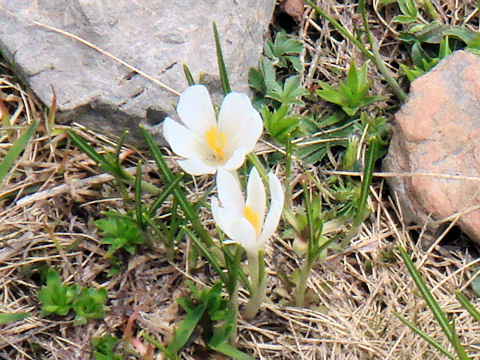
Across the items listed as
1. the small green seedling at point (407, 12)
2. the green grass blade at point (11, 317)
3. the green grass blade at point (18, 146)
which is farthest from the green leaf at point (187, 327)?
the small green seedling at point (407, 12)

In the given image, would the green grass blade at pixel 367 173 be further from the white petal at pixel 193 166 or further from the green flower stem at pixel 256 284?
the white petal at pixel 193 166

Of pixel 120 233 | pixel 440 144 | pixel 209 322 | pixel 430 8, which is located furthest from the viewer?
pixel 430 8

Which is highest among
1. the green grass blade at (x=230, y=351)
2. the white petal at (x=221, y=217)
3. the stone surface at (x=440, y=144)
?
the white petal at (x=221, y=217)

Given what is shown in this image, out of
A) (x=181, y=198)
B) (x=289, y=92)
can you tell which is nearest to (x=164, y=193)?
(x=181, y=198)

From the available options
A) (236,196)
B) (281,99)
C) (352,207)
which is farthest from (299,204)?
(236,196)

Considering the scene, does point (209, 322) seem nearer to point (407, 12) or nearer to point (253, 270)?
point (253, 270)

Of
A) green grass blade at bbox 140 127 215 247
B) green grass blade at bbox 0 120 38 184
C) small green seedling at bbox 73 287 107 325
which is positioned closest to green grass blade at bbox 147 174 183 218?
green grass blade at bbox 140 127 215 247
